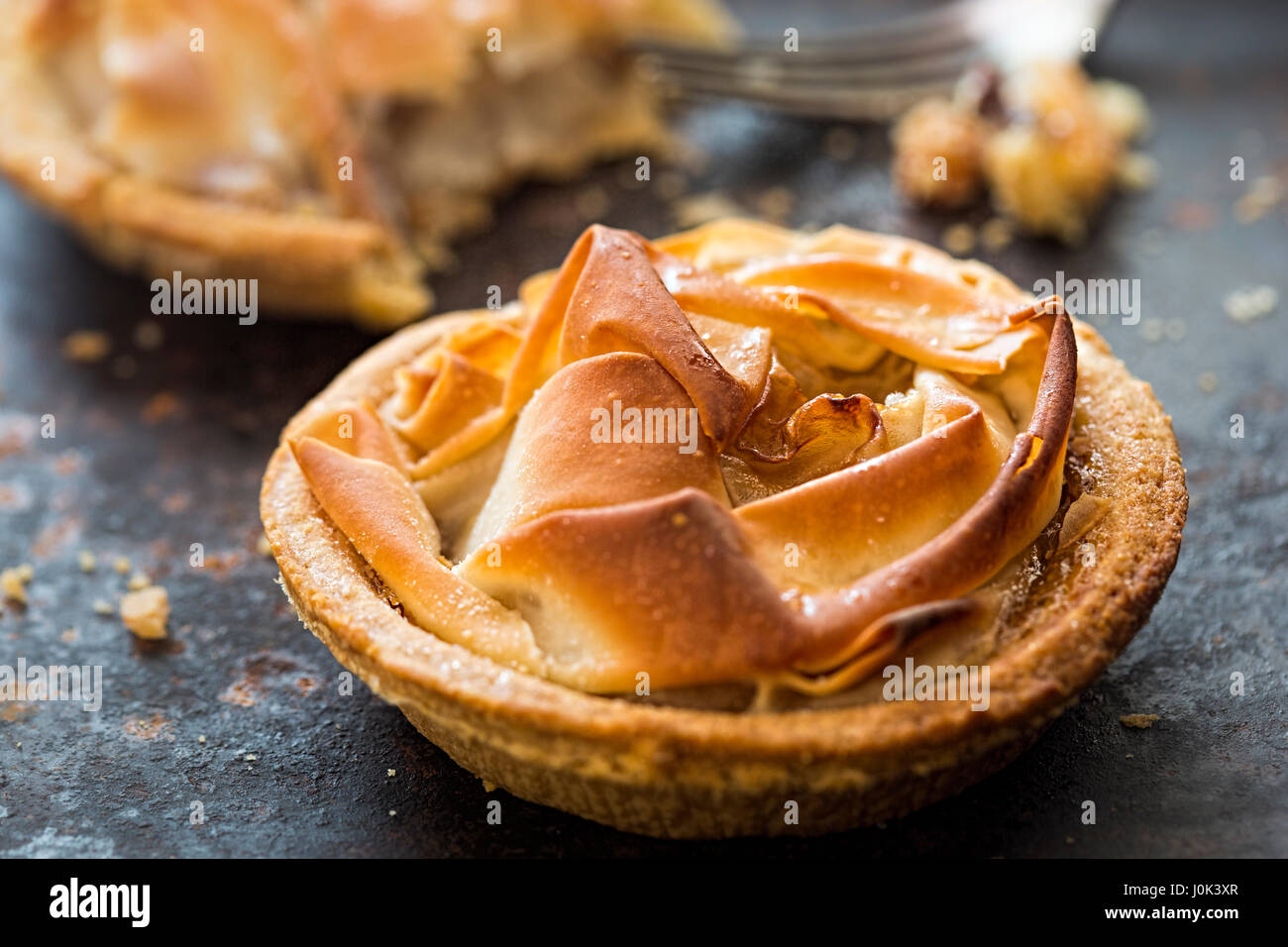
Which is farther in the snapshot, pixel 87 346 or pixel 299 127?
pixel 299 127

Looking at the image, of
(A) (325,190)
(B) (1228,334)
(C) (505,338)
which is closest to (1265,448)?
(B) (1228,334)

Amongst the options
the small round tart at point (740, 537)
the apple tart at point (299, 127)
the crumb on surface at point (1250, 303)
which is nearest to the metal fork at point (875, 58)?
the apple tart at point (299, 127)

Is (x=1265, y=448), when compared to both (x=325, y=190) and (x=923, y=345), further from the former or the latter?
(x=325, y=190)

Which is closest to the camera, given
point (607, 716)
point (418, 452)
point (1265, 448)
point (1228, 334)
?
point (607, 716)

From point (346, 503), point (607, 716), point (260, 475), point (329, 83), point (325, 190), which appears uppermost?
point (329, 83)

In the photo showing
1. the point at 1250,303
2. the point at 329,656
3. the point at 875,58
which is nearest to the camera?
the point at 329,656

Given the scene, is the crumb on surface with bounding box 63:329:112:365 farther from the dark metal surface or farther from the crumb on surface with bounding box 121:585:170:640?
the crumb on surface with bounding box 121:585:170:640

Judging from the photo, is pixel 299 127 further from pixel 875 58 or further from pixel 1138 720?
pixel 1138 720

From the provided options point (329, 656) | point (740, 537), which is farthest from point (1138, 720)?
point (329, 656)
